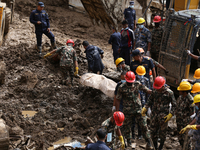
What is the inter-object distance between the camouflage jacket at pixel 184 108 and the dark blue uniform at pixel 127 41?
3636mm

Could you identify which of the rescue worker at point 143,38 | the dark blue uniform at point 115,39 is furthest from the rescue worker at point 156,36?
the dark blue uniform at point 115,39

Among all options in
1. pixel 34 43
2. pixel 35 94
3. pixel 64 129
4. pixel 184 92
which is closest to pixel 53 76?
pixel 35 94

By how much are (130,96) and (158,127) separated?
0.93 meters

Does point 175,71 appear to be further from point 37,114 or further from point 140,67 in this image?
point 37,114

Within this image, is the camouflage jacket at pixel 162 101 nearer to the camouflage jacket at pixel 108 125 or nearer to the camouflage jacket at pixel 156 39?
the camouflage jacket at pixel 108 125

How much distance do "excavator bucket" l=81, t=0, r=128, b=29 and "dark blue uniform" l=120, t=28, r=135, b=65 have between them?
3601 millimetres

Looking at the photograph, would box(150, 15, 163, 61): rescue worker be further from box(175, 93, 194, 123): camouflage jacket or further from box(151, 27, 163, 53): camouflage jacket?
box(175, 93, 194, 123): camouflage jacket

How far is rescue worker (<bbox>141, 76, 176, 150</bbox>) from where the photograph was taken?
244 inches

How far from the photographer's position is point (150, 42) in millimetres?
9188

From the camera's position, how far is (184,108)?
621cm

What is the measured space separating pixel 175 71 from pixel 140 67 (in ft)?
5.12

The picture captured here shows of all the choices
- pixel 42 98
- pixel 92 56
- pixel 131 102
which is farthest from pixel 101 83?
pixel 42 98

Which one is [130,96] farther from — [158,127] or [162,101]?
[158,127]

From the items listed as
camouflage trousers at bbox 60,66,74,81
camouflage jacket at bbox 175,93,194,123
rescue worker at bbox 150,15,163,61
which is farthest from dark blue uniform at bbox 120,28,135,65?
camouflage jacket at bbox 175,93,194,123
